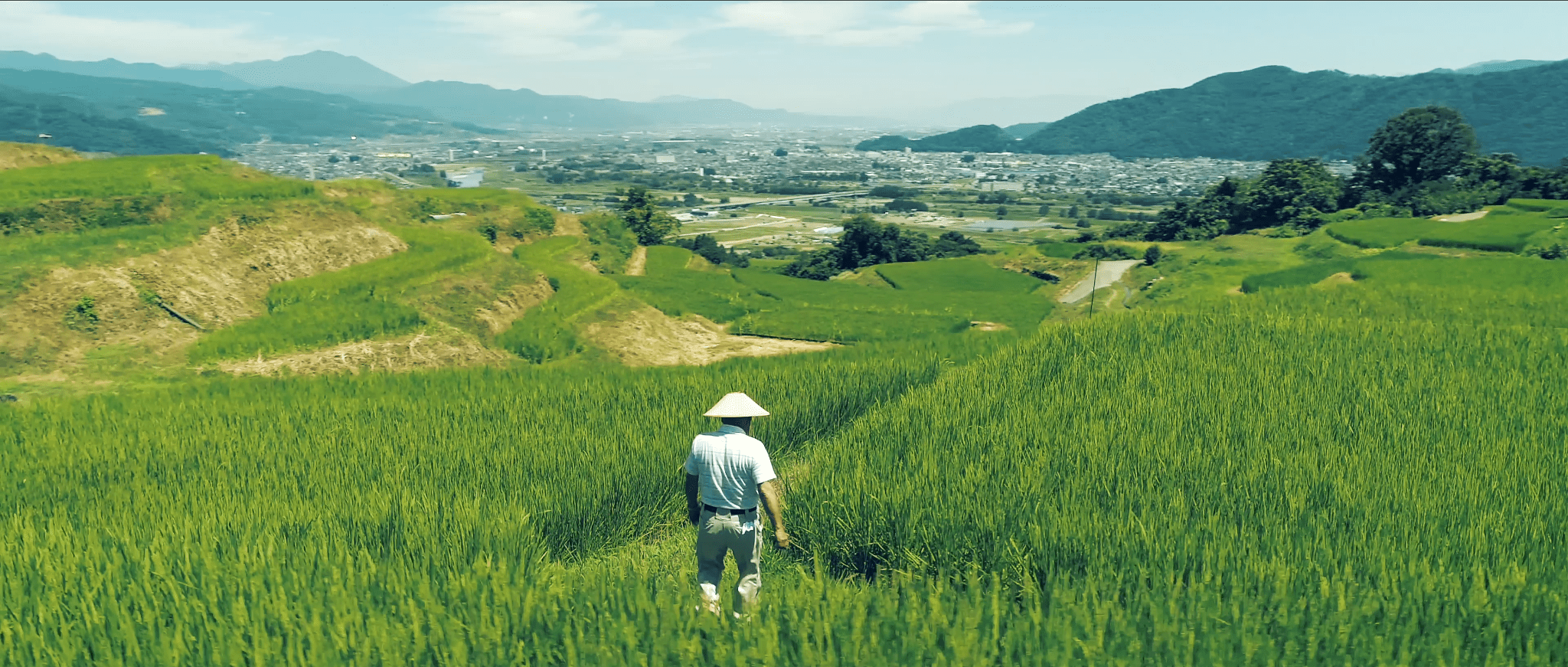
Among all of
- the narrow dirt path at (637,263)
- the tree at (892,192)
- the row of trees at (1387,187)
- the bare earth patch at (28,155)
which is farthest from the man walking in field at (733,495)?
the tree at (892,192)

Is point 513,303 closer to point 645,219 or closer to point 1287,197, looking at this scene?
point 645,219

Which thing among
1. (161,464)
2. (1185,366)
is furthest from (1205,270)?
(161,464)

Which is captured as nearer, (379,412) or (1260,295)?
(379,412)

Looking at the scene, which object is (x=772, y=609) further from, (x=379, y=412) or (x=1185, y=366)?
(x=1185, y=366)

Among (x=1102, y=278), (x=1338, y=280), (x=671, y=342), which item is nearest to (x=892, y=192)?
(x=1102, y=278)

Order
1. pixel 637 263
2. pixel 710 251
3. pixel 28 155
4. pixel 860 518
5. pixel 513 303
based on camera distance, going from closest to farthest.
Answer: pixel 860 518
pixel 513 303
pixel 28 155
pixel 637 263
pixel 710 251

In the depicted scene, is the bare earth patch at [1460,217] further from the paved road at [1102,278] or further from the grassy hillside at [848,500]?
the grassy hillside at [848,500]

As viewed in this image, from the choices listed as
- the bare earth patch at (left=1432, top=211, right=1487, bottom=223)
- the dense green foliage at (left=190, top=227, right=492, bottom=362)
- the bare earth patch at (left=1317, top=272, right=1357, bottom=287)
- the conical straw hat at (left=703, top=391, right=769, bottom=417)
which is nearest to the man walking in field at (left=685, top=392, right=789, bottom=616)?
the conical straw hat at (left=703, top=391, right=769, bottom=417)
